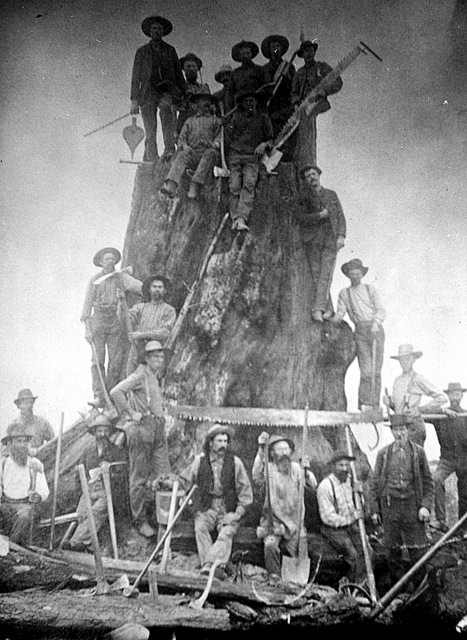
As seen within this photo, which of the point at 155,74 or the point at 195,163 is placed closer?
the point at 195,163

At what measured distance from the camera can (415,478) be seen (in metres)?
6.42

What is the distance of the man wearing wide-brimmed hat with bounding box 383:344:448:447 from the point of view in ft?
21.6

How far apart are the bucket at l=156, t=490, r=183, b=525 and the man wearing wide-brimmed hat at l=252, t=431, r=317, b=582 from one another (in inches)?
27.7

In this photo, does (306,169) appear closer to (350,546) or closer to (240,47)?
(240,47)

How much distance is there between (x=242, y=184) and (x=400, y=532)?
3.46 metres

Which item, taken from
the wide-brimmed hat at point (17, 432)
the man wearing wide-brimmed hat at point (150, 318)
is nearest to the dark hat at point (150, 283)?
the man wearing wide-brimmed hat at point (150, 318)

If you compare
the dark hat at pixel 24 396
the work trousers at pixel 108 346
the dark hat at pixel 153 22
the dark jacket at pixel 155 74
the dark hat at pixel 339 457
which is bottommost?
the dark hat at pixel 339 457

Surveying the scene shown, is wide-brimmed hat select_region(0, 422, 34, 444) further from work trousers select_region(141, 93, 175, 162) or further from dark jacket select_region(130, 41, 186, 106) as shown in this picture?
dark jacket select_region(130, 41, 186, 106)

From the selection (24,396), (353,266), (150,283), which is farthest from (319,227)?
(24,396)

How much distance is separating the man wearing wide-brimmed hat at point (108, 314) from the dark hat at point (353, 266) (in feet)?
6.39

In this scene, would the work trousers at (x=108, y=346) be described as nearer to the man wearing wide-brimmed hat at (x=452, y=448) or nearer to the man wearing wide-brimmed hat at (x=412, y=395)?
the man wearing wide-brimmed hat at (x=412, y=395)

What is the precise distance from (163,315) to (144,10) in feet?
10.5

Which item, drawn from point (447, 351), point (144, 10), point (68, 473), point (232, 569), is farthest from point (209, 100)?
point (232, 569)

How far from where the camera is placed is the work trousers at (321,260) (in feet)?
22.5
